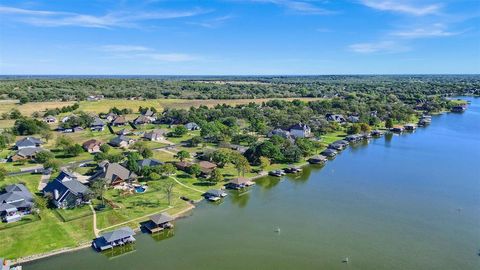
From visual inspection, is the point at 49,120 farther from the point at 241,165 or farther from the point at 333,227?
the point at 333,227

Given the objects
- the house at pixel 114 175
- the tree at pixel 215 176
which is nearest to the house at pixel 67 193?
the house at pixel 114 175

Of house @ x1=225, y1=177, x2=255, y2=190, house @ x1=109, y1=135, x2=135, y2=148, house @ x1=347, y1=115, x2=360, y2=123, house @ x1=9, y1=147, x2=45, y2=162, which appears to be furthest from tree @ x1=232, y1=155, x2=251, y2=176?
house @ x1=347, y1=115, x2=360, y2=123

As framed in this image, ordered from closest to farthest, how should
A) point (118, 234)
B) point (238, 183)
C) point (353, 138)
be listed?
point (118, 234) → point (238, 183) → point (353, 138)

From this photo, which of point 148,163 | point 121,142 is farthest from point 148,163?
point 121,142

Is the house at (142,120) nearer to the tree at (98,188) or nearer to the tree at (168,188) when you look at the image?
the tree at (168,188)

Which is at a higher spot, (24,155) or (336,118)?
(336,118)

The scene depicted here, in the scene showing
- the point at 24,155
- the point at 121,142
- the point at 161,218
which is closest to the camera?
the point at 161,218

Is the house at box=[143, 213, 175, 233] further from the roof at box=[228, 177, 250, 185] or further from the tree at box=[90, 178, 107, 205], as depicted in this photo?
the roof at box=[228, 177, 250, 185]

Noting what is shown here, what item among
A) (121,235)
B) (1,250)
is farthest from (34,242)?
(121,235)
